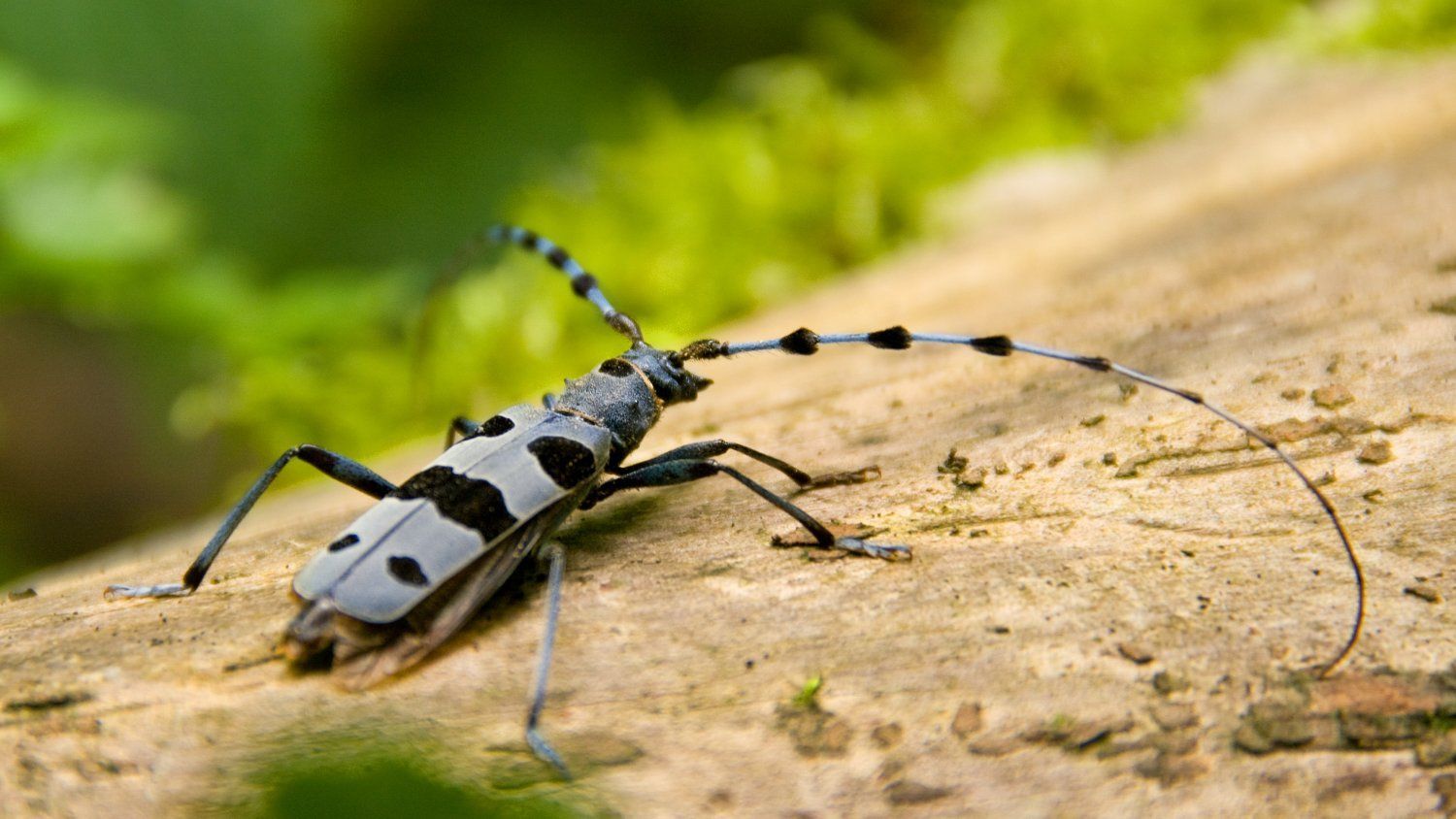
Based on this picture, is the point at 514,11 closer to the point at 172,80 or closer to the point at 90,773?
the point at 172,80

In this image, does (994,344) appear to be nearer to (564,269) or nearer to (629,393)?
(629,393)

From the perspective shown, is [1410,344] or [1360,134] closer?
[1410,344]

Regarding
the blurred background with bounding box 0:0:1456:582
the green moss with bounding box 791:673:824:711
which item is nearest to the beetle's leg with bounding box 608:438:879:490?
the green moss with bounding box 791:673:824:711

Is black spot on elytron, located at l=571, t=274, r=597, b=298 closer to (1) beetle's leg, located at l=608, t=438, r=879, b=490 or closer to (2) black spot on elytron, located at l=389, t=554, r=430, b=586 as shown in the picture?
(1) beetle's leg, located at l=608, t=438, r=879, b=490

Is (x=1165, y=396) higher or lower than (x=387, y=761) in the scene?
higher

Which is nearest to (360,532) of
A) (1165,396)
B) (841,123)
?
(1165,396)

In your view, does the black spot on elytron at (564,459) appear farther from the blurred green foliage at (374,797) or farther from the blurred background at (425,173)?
the blurred background at (425,173)

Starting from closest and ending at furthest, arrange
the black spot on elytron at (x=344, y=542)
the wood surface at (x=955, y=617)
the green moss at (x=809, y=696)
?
the wood surface at (x=955, y=617) < the green moss at (x=809, y=696) < the black spot on elytron at (x=344, y=542)

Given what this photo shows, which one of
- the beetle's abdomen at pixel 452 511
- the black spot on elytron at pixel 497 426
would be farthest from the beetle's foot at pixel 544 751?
the black spot on elytron at pixel 497 426
